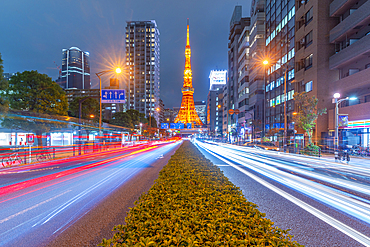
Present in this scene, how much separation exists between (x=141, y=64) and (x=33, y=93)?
133 metres

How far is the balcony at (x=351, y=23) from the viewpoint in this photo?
2421cm

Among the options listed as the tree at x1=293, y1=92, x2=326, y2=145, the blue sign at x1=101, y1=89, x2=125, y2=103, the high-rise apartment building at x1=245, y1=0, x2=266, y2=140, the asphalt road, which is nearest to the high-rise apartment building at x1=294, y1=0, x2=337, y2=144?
the tree at x1=293, y1=92, x2=326, y2=145

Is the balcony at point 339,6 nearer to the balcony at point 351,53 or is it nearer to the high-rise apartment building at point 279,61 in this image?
the balcony at point 351,53

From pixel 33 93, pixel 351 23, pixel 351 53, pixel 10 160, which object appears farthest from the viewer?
pixel 351 53

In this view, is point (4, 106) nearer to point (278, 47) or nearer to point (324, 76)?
point (324, 76)

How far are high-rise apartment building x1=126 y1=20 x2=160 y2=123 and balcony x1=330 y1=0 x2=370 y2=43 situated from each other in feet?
417

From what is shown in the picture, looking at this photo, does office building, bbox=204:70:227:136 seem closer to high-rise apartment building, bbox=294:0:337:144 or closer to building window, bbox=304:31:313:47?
building window, bbox=304:31:313:47

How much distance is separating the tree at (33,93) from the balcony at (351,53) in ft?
128

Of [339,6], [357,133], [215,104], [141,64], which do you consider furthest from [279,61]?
[141,64]

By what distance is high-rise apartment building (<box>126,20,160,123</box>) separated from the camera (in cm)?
15000

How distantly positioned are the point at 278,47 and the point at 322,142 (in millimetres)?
26298

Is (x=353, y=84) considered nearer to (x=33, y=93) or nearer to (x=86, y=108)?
(x=33, y=93)

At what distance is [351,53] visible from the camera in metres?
26.5

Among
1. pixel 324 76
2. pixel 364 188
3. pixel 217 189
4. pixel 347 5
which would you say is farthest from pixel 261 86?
pixel 217 189
